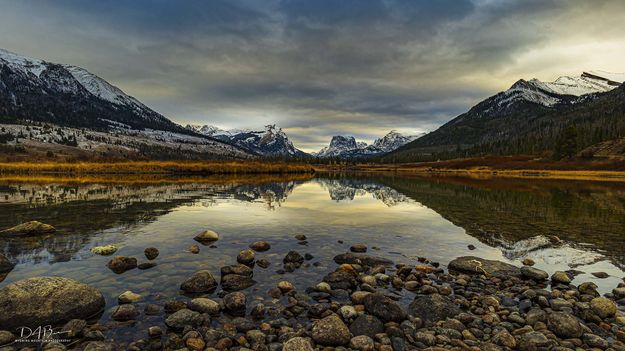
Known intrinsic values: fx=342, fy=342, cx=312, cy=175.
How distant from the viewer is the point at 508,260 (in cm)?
2089

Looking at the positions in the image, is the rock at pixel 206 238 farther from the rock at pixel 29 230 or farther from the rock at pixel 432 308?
the rock at pixel 432 308

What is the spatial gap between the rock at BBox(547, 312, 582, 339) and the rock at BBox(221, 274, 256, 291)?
11820mm

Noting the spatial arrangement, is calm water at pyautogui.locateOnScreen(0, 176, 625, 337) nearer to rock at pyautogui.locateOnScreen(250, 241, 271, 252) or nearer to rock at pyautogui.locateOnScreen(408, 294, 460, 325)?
rock at pyautogui.locateOnScreen(250, 241, 271, 252)

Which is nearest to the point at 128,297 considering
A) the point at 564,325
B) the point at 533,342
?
the point at 533,342

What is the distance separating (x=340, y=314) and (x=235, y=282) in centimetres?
538

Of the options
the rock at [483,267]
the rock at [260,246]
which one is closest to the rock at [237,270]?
the rock at [260,246]

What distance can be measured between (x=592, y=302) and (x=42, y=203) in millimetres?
52606

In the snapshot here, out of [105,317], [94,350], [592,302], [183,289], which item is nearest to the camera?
[94,350]

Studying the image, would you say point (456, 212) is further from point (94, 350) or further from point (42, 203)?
point (42, 203)

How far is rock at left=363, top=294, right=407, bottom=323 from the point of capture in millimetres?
12406

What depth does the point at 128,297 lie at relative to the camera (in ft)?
44.5

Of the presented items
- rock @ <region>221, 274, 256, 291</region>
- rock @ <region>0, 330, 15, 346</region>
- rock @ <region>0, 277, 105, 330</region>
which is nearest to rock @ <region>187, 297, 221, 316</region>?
rock @ <region>221, 274, 256, 291</region>

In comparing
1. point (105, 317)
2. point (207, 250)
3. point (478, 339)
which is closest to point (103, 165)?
point (207, 250)

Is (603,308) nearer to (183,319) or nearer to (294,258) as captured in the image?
(294,258)
